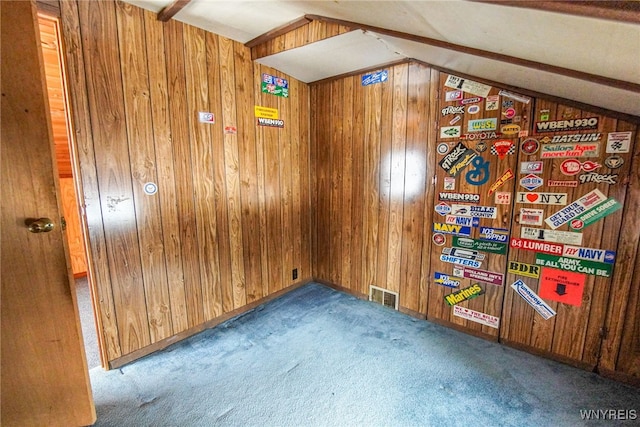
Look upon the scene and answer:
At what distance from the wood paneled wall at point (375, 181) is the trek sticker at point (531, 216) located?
1.99 feet

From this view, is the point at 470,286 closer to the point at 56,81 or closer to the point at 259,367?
the point at 259,367

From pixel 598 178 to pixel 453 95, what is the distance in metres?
1.02

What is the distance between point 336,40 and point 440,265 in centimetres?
182

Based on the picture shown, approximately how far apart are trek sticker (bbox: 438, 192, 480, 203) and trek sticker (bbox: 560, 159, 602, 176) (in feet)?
1.65

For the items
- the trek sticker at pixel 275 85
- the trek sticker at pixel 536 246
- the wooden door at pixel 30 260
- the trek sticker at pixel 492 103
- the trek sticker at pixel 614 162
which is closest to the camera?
the wooden door at pixel 30 260

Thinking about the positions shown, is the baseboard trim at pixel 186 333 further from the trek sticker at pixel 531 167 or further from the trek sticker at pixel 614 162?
the trek sticker at pixel 614 162

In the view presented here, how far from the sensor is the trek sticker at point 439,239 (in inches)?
90.1

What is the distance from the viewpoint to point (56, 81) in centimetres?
257

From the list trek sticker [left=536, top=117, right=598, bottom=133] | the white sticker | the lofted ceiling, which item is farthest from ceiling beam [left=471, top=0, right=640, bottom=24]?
the white sticker

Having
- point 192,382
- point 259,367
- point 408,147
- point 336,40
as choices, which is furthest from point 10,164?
point 408,147

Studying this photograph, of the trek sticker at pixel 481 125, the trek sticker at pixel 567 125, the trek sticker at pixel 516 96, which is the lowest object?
the trek sticker at pixel 567 125

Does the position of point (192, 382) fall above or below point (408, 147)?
below

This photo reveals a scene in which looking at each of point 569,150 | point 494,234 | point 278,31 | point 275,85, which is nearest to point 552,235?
point 494,234

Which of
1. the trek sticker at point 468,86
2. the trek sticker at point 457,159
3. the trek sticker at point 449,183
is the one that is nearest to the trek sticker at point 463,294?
the trek sticker at point 449,183
